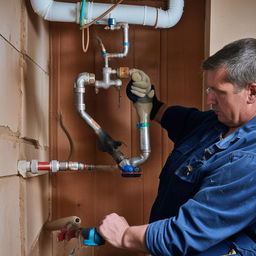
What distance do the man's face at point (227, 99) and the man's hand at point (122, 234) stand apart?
1.22 feet

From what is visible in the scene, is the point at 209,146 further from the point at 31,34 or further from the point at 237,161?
the point at 31,34

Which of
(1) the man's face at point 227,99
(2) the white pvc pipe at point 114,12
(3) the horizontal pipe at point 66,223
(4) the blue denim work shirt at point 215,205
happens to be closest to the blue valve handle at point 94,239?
(4) the blue denim work shirt at point 215,205

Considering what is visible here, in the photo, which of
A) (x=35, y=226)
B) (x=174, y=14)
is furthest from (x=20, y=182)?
(x=174, y=14)

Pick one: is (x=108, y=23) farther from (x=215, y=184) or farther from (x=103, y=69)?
(x=215, y=184)

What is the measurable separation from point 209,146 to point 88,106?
2.31ft

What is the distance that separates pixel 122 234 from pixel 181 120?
522 mm

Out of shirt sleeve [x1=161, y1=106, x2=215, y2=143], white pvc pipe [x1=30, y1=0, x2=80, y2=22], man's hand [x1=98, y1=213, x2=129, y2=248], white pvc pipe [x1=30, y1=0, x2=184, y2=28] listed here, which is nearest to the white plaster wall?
white pvc pipe [x1=30, y1=0, x2=184, y2=28]

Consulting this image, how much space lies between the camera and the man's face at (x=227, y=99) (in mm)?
833

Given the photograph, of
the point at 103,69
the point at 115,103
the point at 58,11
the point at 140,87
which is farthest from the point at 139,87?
the point at 58,11

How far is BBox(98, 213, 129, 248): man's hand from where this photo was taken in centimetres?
80

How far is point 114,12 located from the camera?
1209 mm

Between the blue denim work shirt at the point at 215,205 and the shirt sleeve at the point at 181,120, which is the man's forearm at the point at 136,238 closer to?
the blue denim work shirt at the point at 215,205

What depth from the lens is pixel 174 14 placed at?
1281 millimetres

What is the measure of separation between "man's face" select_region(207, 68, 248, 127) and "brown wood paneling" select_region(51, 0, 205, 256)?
60 cm
